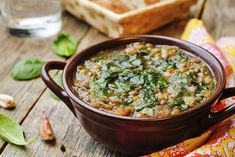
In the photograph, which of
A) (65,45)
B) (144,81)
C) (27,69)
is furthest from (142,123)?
(65,45)

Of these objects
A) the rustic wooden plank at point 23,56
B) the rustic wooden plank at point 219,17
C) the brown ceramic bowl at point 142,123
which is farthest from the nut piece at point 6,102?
the rustic wooden plank at point 219,17

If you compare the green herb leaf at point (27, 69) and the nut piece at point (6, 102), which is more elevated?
the nut piece at point (6, 102)

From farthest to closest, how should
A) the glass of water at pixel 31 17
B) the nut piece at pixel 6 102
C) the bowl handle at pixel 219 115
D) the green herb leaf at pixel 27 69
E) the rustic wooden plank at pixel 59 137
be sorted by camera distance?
1. the glass of water at pixel 31 17
2. the green herb leaf at pixel 27 69
3. the nut piece at pixel 6 102
4. the rustic wooden plank at pixel 59 137
5. the bowl handle at pixel 219 115

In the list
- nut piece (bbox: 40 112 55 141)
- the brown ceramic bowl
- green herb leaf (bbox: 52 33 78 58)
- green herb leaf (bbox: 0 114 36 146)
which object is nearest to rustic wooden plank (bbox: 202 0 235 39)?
green herb leaf (bbox: 52 33 78 58)

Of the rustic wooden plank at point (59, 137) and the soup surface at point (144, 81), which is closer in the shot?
the soup surface at point (144, 81)

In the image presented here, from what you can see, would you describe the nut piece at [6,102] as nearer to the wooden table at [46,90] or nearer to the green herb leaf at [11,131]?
the wooden table at [46,90]

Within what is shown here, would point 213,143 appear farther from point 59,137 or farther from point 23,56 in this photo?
point 23,56
